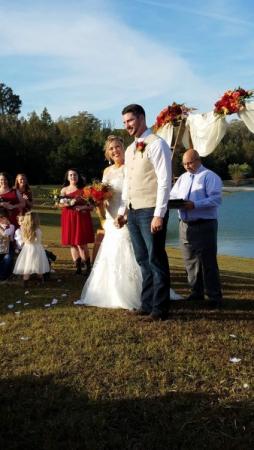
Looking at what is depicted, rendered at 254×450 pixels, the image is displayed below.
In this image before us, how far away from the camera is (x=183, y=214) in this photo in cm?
695

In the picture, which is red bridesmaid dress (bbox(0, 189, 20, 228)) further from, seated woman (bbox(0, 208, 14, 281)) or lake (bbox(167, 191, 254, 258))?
lake (bbox(167, 191, 254, 258))

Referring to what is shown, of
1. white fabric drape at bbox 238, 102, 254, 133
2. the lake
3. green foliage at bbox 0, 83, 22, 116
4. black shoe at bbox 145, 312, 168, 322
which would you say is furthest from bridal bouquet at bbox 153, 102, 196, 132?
green foliage at bbox 0, 83, 22, 116

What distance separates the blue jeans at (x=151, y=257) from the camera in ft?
18.7

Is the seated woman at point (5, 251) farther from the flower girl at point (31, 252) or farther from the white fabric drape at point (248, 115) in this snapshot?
the white fabric drape at point (248, 115)

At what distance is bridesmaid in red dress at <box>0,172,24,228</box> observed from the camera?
961 cm

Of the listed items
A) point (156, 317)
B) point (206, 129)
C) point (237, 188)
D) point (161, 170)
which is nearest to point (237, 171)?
point (237, 188)

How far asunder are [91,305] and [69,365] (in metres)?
2.19

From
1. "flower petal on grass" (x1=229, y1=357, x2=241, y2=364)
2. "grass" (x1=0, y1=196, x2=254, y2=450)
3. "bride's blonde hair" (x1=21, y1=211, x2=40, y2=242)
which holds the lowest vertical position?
"grass" (x1=0, y1=196, x2=254, y2=450)

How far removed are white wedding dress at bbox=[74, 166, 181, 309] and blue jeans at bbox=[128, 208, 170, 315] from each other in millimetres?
565

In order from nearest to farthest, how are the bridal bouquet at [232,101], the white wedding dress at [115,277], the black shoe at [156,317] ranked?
the black shoe at [156,317]
the white wedding dress at [115,277]
the bridal bouquet at [232,101]

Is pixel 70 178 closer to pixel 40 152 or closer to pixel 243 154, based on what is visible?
pixel 40 152

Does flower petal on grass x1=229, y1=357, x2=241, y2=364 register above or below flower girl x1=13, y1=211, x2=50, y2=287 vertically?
below

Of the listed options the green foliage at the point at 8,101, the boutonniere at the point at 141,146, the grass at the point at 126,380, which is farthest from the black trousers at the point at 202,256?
the green foliage at the point at 8,101

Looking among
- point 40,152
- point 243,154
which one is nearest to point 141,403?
point 40,152
